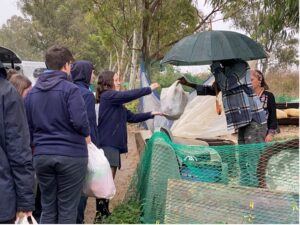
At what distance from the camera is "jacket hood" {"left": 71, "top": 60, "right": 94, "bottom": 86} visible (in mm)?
3590

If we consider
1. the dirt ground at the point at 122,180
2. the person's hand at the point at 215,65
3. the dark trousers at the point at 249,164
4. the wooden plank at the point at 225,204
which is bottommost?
the dirt ground at the point at 122,180

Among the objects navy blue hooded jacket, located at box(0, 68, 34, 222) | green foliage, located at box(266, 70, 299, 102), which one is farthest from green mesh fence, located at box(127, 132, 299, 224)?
green foliage, located at box(266, 70, 299, 102)

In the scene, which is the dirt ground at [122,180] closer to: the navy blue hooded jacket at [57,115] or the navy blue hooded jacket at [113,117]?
the navy blue hooded jacket at [113,117]

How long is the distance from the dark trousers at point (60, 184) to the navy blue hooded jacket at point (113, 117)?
861 millimetres

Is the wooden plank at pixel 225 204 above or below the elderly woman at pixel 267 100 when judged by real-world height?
below

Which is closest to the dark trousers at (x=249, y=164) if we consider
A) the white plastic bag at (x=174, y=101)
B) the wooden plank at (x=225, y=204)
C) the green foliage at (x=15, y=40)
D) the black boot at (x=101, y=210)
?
the wooden plank at (x=225, y=204)

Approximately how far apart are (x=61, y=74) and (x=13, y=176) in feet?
3.17

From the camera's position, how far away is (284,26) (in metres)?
5.31

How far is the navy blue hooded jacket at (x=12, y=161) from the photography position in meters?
2.17

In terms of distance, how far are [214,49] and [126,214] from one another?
1.73 meters

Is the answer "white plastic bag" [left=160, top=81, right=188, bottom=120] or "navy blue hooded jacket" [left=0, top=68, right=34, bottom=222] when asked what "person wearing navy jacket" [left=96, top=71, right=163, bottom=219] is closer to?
"white plastic bag" [left=160, top=81, right=188, bottom=120]

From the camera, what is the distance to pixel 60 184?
3.01 m

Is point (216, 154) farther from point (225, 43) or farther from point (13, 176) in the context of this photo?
point (13, 176)

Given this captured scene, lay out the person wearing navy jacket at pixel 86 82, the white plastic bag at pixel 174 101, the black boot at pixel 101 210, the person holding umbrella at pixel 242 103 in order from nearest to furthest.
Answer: the person wearing navy jacket at pixel 86 82
the person holding umbrella at pixel 242 103
the black boot at pixel 101 210
the white plastic bag at pixel 174 101
